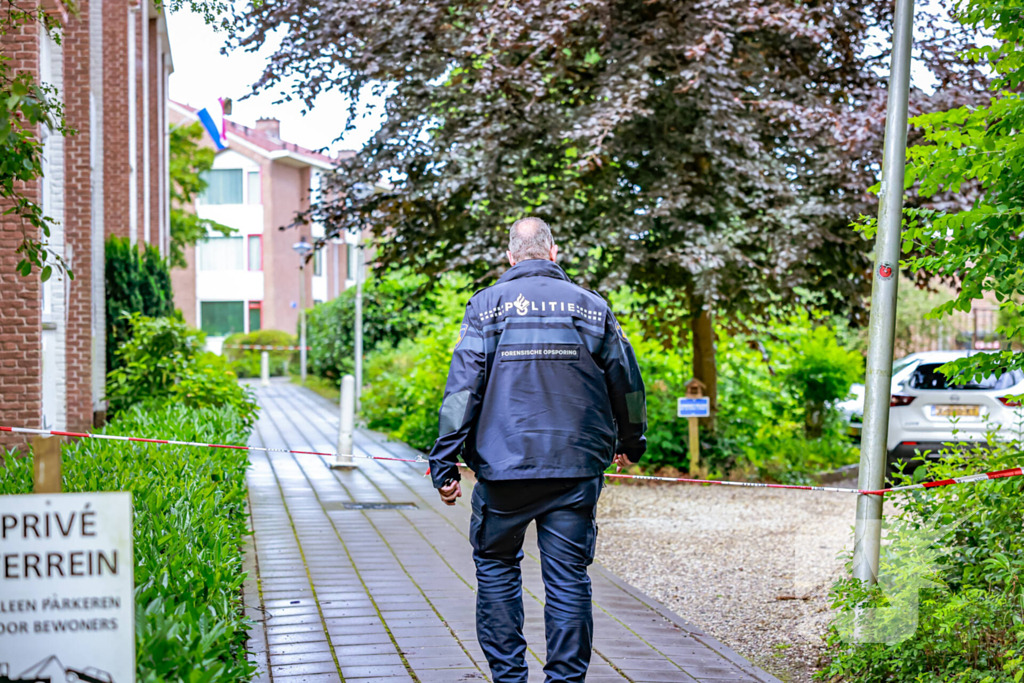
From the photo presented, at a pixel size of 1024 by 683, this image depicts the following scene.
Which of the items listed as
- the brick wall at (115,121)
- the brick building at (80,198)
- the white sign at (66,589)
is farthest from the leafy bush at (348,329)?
the white sign at (66,589)

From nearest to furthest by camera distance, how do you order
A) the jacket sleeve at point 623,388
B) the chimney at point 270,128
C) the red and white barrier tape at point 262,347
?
the jacket sleeve at point 623,388 < the red and white barrier tape at point 262,347 < the chimney at point 270,128

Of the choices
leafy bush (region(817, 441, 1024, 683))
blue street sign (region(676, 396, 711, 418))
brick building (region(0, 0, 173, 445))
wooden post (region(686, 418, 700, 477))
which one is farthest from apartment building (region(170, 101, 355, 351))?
leafy bush (region(817, 441, 1024, 683))

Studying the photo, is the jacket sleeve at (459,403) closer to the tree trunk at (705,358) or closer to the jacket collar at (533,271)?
the jacket collar at (533,271)

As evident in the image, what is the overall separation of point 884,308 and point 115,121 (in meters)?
13.3

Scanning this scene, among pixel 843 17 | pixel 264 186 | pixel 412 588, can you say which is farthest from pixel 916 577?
pixel 264 186

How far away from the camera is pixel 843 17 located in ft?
31.6

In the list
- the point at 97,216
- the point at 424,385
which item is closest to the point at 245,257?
the point at 97,216

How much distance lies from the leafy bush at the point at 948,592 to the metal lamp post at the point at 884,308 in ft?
0.40

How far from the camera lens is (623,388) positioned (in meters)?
3.87

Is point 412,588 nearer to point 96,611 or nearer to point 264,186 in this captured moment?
point 96,611

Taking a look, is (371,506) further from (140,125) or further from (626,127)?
(140,125)

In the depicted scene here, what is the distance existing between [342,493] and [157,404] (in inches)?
97.5

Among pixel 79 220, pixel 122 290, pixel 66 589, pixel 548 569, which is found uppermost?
pixel 79 220

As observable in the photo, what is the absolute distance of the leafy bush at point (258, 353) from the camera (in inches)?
1415
